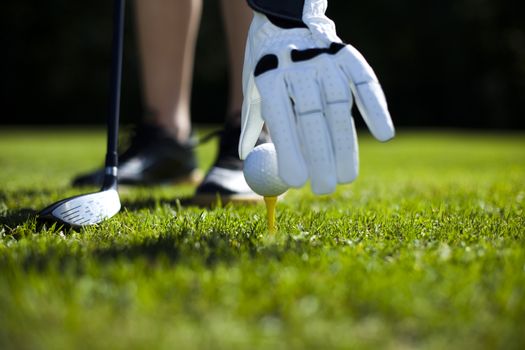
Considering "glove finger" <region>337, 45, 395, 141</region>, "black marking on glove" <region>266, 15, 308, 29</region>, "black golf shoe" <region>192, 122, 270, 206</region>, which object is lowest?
"black golf shoe" <region>192, 122, 270, 206</region>

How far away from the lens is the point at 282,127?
1.66 m

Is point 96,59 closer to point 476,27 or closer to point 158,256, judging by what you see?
point 476,27

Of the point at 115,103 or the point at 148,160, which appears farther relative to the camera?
the point at 148,160

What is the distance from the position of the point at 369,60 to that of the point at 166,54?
18353 millimetres

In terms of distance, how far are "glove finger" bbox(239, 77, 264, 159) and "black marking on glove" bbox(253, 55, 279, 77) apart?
13cm

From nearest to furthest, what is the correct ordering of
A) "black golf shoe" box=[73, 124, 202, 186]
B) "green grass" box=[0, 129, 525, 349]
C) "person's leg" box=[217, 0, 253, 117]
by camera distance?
"green grass" box=[0, 129, 525, 349]
"person's leg" box=[217, 0, 253, 117]
"black golf shoe" box=[73, 124, 202, 186]

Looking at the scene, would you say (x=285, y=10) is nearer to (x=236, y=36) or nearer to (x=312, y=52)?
(x=312, y=52)

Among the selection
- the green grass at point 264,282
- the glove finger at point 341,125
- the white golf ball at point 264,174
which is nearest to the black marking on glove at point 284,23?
the glove finger at point 341,125

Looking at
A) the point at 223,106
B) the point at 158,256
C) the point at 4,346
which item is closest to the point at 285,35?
the point at 158,256

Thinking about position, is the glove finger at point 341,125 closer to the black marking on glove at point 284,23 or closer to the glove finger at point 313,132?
the glove finger at point 313,132

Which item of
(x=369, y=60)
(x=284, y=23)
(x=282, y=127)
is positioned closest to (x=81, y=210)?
(x=282, y=127)

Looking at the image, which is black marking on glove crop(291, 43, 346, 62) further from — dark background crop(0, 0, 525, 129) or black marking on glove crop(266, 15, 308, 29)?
dark background crop(0, 0, 525, 129)

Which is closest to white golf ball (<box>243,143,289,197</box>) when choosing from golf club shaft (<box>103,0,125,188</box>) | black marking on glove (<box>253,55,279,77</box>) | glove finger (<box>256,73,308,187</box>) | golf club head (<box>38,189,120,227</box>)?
glove finger (<box>256,73,308,187</box>)

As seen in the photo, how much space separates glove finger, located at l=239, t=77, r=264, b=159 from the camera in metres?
1.91
